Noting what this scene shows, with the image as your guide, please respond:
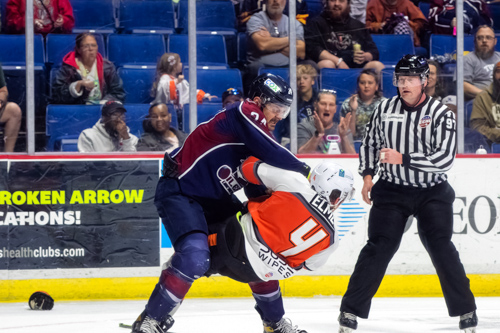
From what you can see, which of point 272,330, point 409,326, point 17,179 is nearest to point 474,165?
point 409,326

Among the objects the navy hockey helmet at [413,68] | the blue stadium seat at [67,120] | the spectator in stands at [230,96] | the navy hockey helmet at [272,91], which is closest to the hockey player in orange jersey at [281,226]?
the navy hockey helmet at [272,91]

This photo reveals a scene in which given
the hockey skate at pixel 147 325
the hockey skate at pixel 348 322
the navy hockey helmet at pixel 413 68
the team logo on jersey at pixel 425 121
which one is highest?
the navy hockey helmet at pixel 413 68

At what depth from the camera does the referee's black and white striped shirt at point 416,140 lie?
146 inches

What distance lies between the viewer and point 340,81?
5648mm

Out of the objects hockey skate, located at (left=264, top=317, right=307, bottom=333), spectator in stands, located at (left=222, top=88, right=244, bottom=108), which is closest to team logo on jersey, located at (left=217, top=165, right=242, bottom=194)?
hockey skate, located at (left=264, top=317, right=307, bottom=333)

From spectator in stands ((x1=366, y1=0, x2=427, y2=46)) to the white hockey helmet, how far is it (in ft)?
8.89

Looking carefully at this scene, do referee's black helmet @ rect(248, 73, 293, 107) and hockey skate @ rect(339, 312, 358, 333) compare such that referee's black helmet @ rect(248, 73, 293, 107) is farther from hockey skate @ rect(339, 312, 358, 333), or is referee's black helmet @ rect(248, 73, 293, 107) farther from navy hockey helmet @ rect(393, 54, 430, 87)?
hockey skate @ rect(339, 312, 358, 333)

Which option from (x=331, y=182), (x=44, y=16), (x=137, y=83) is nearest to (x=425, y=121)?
→ (x=331, y=182)

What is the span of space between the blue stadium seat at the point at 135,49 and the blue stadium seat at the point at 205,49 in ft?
0.29

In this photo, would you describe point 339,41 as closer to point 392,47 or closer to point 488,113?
point 392,47

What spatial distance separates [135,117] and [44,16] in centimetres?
86

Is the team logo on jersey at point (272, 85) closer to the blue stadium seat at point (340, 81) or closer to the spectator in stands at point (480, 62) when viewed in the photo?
the blue stadium seat at point (340, 81)

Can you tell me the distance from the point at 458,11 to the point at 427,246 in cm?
244

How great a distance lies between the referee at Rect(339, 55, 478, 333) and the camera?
12.1 feet
